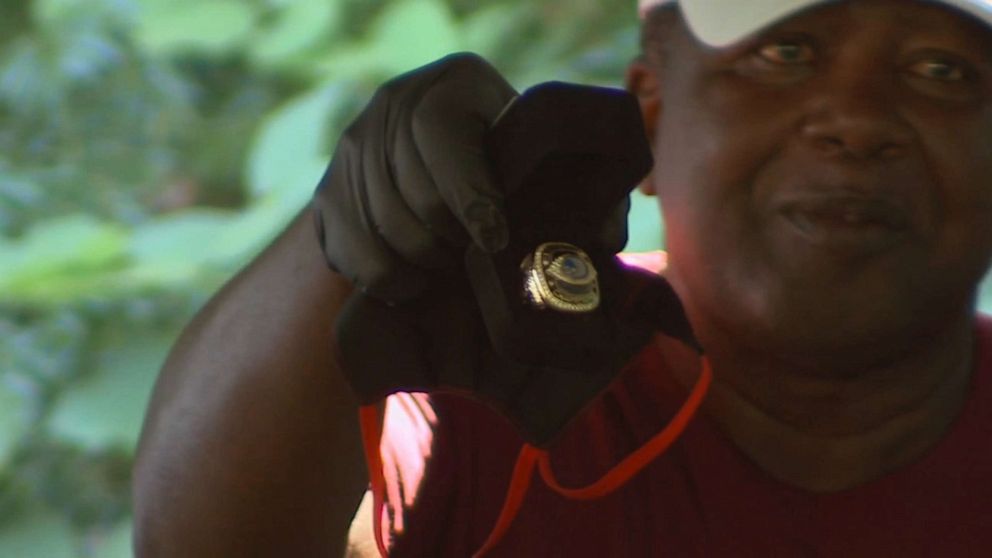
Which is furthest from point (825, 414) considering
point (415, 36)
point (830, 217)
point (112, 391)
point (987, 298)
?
point (112, 391)

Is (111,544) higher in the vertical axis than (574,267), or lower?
lower

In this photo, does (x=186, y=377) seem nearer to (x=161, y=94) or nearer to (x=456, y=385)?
(x=456, y=385)

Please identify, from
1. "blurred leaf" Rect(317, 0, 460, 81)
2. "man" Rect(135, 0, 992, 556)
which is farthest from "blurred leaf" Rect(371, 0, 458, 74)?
"man" Rect(135, 0, 992, 556)

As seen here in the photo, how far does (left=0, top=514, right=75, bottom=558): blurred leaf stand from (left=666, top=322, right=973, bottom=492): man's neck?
2.52 feet

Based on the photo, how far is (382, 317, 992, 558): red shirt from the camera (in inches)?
43.9

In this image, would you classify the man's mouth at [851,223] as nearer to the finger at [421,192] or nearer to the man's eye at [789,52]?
the man's eye at [789,52]

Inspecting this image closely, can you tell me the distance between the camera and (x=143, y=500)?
1.02 m

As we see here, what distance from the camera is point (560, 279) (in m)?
0.90

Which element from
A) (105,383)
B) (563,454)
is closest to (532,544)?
(563,454)

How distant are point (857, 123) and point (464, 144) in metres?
0.37

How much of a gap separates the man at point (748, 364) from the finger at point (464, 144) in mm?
147

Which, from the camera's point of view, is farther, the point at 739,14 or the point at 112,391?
the point at 112,391

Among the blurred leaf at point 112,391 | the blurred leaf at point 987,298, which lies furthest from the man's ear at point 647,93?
the blurred leaf at point 112,391

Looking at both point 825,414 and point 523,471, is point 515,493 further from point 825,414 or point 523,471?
point 825,414
